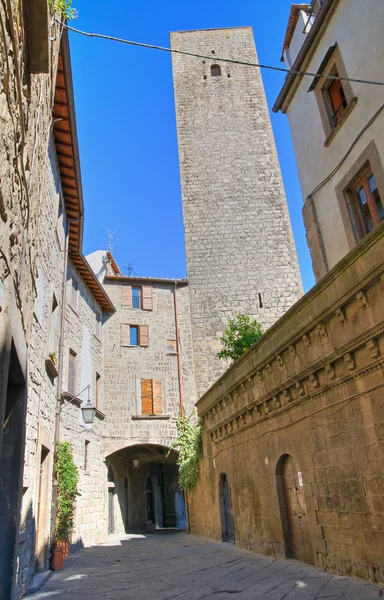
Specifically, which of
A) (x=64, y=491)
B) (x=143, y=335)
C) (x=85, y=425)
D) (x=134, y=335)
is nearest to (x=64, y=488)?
(x=64, y=491)

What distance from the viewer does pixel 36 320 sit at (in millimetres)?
8336

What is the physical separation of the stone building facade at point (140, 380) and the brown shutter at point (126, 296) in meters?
0.04

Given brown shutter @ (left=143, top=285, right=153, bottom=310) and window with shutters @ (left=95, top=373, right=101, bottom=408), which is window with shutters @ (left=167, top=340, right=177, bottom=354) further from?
window with shutters @ (left=95, top=373, right=101, bottom=408)

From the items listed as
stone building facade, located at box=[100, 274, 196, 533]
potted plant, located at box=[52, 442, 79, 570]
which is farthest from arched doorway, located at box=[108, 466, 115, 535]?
potted plant, located at box=[52, 442, 79, 570]

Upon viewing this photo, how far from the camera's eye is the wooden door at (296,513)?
22.7 feet

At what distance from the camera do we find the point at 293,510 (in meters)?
7.40

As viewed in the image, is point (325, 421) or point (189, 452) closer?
point (325, 421)

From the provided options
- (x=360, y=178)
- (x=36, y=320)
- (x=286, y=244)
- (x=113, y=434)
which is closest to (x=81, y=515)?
(x=113, y=434)

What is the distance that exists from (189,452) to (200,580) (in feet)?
27.4

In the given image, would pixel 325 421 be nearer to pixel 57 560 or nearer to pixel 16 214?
pixel 16 214

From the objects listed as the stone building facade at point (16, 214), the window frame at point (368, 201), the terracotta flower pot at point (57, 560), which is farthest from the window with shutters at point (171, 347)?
the stone building facade at point (16, 214)

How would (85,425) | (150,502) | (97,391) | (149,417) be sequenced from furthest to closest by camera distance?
(150,502), (149,417), (97,391), (85,425)

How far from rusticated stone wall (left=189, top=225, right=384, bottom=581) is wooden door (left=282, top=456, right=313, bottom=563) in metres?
0.03

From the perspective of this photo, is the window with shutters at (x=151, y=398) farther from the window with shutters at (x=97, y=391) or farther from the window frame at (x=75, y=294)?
the window frame at (x=75, y=294)
